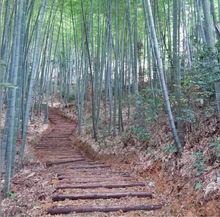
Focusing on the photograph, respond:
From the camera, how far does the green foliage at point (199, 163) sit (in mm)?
3934

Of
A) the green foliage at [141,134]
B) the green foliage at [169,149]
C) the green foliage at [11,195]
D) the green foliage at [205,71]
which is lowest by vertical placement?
the green foliage at [11,195]

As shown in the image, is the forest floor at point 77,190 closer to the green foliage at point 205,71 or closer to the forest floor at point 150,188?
the forest floor at point 150,188

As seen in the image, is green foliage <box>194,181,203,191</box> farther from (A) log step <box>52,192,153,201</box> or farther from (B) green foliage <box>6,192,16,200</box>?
(B) green foliage <box>6,192,16,200</box>

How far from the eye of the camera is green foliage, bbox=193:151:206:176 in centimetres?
393

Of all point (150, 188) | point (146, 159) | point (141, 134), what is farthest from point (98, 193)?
point (141, 134)

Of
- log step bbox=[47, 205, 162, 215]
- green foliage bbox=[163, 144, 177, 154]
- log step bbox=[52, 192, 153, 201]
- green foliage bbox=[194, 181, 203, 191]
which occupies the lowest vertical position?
log step bbox=[47, 205, 162, 215]

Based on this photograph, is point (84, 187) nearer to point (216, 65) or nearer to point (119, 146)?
point (216, 65)

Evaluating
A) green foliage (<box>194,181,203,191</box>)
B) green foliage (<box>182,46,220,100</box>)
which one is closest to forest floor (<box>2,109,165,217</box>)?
green foliage (<box>194,181,203,191</box>)

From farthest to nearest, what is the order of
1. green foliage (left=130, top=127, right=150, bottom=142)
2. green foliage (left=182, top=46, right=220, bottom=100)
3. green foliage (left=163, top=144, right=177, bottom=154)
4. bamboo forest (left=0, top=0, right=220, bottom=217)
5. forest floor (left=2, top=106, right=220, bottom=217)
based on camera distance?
green foliage (left=130, top=127, right=150, bottom=142), green foliage (left=163, top=144, right=177, bottom=154), green foliage (left=182, top=46, right=220, bottom=100), bamboo forest (left=0, top=0, right=220, bottom=217), forest floor (left=2, top=106, right=220, bottom=217)

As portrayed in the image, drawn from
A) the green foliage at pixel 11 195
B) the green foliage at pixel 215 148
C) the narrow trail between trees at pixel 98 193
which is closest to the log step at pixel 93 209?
the narrow trail between trees at pixel 98 193

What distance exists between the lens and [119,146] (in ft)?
24.8

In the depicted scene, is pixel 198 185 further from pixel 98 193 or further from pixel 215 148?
pixel 98 193

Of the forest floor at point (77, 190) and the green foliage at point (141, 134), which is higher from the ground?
the green foliage at point (141, 134)

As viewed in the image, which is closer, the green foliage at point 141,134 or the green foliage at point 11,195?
the green foliage at point 11,195
